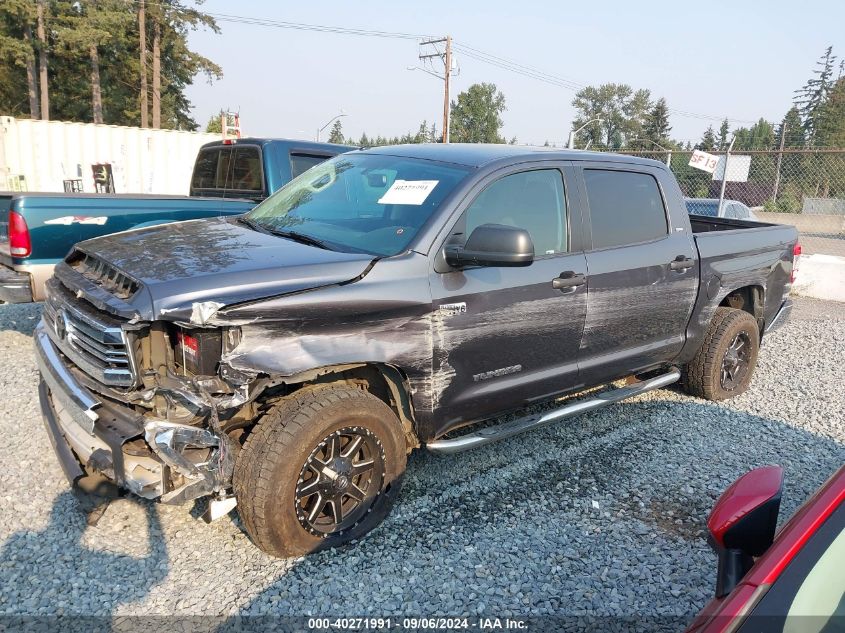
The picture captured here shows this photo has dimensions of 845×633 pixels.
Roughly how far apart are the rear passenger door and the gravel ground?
2.20ft

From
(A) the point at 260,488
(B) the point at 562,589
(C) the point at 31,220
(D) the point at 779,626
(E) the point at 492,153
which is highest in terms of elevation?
(E) the point at 492,153

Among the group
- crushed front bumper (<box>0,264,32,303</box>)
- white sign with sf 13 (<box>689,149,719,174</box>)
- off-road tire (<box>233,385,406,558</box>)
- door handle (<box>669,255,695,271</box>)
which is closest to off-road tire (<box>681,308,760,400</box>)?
door handle (<box>669,255,695,271</box>)

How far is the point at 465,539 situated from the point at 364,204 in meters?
1.91

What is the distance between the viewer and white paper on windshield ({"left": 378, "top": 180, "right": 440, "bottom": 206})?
11.4ft

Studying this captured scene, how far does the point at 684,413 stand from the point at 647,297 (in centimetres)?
136

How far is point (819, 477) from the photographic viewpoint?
414 cm

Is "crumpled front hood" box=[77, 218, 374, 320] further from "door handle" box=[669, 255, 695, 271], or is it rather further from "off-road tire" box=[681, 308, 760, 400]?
"off-road tire" box=[681, 308, 760, 400]

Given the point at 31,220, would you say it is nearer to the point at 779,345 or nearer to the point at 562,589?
the point at 562,589

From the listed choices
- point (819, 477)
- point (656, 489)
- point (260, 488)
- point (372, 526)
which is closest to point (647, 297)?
point (656, 489)

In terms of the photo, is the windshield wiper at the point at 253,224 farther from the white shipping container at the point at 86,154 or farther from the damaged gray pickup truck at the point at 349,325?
the white shipping container at the point at 86,154

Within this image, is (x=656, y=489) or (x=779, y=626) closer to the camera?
(x=779, y=626)

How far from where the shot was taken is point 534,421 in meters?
3.76

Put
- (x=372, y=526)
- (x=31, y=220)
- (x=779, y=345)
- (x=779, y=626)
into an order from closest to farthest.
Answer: (x=779, y=626)
(x=372, y=526)
(x=31, y=220)
(x=779, y=345)

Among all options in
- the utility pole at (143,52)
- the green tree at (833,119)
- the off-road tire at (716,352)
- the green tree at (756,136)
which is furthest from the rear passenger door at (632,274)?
the green tree at (756,136)
